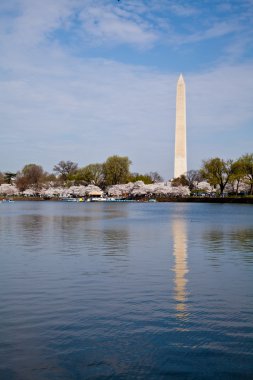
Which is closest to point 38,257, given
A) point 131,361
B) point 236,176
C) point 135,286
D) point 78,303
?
point 135,286

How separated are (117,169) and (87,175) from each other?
10716 mm

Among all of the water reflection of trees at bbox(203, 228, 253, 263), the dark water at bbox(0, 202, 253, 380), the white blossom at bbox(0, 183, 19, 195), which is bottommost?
the dark water at bbox(0, 202, 253, 380)

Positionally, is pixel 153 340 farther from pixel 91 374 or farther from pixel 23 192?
pixel 23 192

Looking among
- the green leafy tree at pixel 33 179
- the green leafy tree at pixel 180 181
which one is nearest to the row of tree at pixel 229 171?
the green leafy tree at pixel 180 181

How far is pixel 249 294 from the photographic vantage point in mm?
10898

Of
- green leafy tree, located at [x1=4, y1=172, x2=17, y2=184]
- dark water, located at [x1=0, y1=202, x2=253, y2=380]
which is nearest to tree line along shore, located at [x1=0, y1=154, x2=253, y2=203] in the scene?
green leafy tree, located at [x1=4, y1=172, x2=17, y2=184]

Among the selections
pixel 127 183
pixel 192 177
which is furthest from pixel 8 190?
pixel 192 177

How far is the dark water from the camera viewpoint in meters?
6.59

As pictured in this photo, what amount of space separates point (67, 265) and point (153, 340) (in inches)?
309

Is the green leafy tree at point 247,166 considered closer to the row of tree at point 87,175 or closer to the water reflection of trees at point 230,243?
the row of tree at point 87,175

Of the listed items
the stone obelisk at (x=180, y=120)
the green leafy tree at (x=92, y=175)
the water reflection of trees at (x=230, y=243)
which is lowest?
the water reflection of trees at (x=230, y=243)

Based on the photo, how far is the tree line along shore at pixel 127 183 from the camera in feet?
300

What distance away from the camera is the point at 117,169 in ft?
390

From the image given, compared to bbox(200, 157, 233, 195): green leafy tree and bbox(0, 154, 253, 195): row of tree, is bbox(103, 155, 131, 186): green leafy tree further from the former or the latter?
bbox(200, 157, 233, 195): green leafy tree
